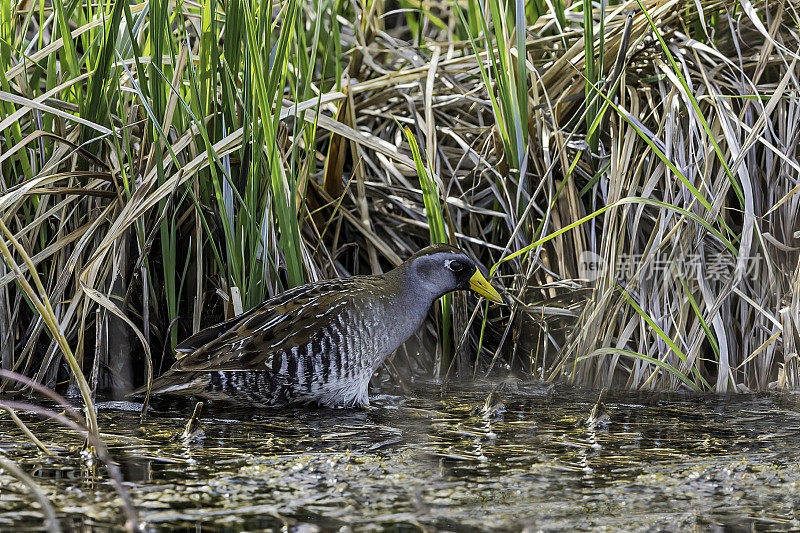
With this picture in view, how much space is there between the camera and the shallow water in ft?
6.52

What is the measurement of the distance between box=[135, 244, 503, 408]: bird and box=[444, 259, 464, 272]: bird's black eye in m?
0.25

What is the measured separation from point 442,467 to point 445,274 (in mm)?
1241

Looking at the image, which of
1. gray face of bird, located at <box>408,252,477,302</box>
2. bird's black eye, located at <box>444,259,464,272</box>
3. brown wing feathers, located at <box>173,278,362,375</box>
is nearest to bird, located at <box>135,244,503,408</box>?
brown wing feathers, located at <box>173,278,362,375</box>

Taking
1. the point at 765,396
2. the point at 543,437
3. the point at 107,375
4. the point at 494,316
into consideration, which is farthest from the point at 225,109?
the point at 765,396

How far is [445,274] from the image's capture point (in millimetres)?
3559

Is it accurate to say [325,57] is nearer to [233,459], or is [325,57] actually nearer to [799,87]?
[799,87]

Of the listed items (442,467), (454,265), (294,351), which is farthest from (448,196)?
(442,467)

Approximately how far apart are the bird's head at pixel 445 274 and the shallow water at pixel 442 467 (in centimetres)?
45

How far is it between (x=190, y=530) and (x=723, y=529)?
111cm

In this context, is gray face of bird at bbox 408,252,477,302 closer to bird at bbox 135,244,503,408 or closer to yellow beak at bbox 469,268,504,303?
yellow beak at bbox 469,268,504,303

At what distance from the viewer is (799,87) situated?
3568 mm

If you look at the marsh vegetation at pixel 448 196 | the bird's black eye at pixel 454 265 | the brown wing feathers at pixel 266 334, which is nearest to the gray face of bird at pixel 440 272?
the bird's black eye at pixel 454 265

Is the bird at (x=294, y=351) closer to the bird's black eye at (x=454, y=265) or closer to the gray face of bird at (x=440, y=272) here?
the gray face of bird at (x=440, y=272)

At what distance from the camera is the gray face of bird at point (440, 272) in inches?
139
